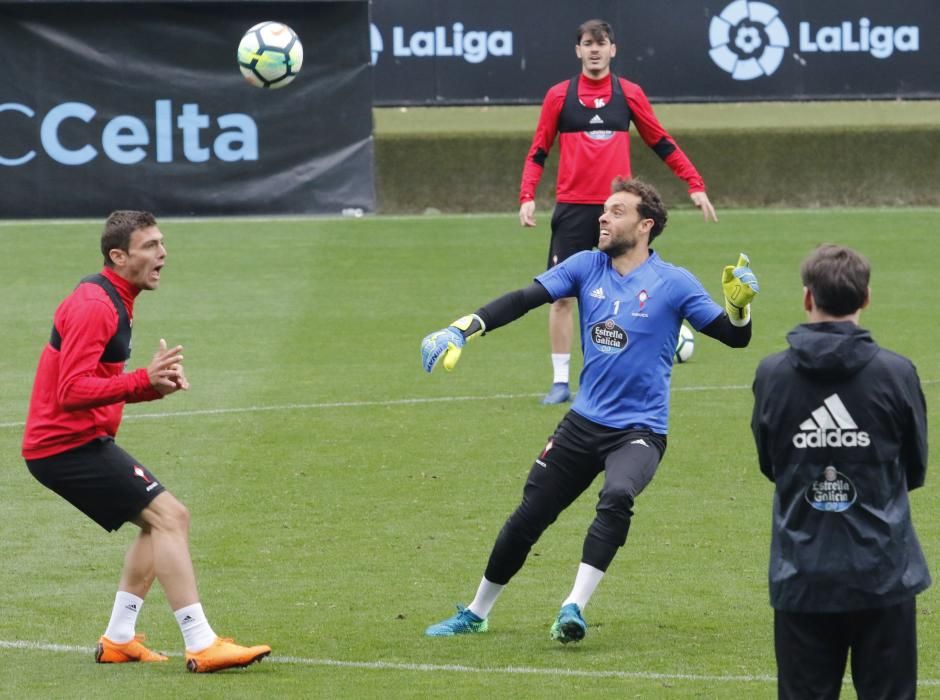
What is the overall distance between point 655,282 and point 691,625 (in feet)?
4.91

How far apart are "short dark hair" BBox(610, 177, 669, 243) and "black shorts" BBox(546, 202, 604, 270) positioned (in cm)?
490

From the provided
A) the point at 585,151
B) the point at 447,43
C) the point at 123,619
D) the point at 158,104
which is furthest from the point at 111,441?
the point at 447,43

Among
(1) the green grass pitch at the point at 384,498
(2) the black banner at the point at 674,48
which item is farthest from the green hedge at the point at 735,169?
(1) the green grass pitch at the point at 384,498

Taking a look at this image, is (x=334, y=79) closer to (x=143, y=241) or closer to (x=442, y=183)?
(x=442, y=183)

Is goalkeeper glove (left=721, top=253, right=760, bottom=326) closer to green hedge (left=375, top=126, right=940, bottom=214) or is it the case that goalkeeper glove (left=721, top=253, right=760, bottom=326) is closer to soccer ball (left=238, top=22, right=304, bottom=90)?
soccer ball (left=238, top=22, right=304, bottom=90)

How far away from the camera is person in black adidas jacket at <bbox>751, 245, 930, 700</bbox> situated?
5.29m

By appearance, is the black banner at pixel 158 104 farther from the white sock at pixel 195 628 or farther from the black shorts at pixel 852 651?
the black shorts at pixel 852 651

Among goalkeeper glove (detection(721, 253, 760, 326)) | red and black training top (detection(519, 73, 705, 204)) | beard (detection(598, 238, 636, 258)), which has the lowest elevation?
goalkeeper glove (detection(721, 253, 760, 326))

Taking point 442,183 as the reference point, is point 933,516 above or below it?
below

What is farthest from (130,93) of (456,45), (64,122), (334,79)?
(456,45)

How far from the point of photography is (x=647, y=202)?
26.5 feet

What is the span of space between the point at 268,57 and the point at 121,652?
10.6 meters

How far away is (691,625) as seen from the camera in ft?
26.2

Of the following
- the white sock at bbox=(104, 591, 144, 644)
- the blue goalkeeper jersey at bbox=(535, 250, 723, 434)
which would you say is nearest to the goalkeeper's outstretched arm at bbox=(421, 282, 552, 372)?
the blue goalkeeper jersey at bbox=(535, 250, 723, 434)
